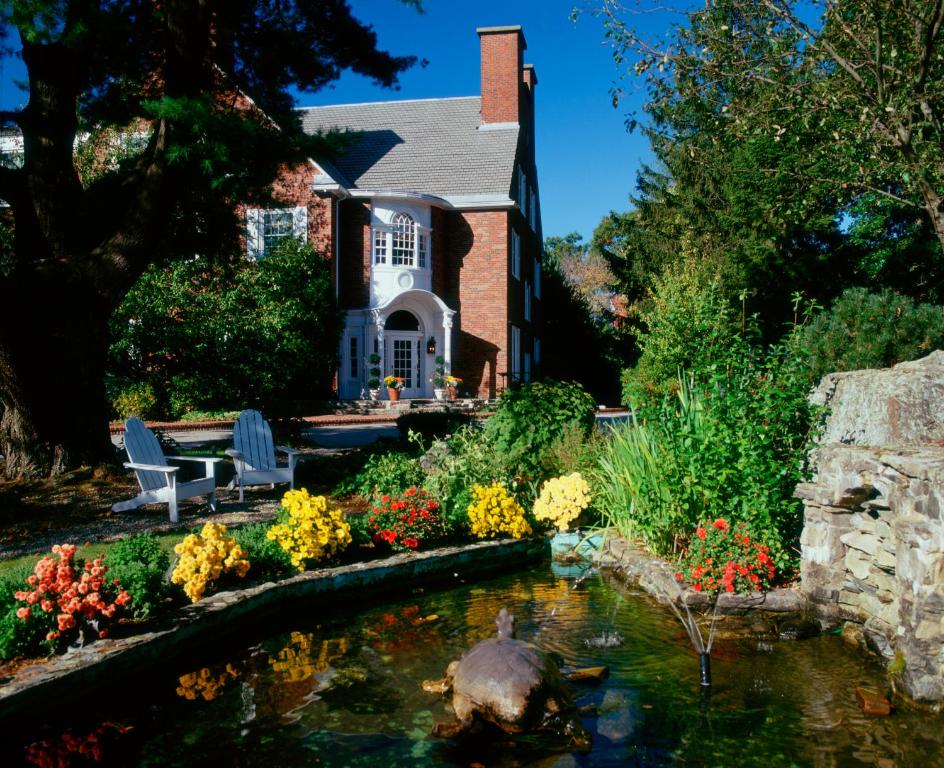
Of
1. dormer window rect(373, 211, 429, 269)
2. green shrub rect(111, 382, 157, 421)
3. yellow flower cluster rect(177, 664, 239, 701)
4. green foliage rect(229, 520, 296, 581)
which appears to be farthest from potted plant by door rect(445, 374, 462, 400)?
yellow flower cluster rect(177, 664, 239, 701)

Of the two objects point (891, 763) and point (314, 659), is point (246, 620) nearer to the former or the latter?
point (314, 659)

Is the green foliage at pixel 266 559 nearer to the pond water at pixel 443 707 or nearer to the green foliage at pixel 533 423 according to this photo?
the pond water at pixel 443 707

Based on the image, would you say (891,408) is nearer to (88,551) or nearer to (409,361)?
(88,551)

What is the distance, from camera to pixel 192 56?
974 centimetres

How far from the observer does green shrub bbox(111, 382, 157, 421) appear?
1956cm

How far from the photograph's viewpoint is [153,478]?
830 cm

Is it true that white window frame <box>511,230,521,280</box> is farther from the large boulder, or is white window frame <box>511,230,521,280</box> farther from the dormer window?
the large boulder

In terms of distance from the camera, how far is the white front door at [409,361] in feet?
82.0

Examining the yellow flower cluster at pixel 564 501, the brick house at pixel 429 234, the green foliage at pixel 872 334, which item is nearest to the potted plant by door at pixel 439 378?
the brick house at pixel 429 234

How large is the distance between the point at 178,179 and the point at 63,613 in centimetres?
705

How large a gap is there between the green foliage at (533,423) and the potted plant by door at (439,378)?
14.8m

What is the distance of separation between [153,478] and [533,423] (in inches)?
167

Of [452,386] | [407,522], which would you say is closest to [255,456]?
[407,522]

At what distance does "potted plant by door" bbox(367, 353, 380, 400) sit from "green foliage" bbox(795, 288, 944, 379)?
1412 cm
